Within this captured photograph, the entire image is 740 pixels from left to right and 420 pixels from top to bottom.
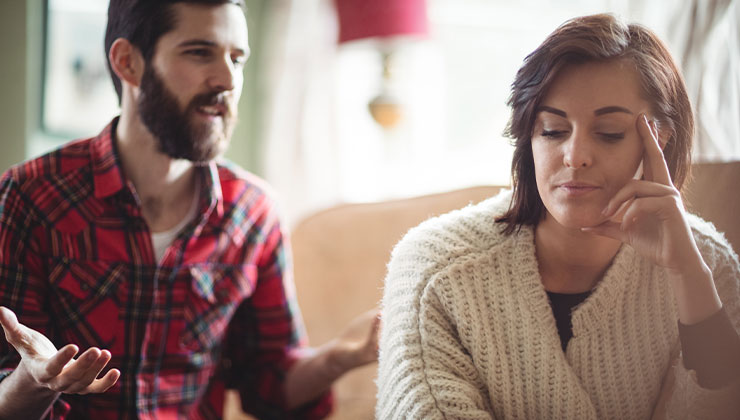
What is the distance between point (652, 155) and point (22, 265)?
778 mm

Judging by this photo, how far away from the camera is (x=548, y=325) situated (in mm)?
749

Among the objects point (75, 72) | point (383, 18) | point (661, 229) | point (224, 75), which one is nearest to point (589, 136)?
point (661, 229)

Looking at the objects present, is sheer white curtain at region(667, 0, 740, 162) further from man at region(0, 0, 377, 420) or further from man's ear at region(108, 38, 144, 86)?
man's ear at region(108, 38, 144, 86)

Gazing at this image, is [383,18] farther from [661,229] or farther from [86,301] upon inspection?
[661,229]

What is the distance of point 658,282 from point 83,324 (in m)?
0.73

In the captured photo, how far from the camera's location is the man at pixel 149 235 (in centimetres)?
90

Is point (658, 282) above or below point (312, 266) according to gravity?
above

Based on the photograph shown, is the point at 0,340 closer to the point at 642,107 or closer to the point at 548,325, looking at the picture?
the point at 548,325

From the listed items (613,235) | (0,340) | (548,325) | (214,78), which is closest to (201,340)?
(0,340)

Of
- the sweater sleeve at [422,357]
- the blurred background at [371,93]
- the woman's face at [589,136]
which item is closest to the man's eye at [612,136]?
the woman's face at [589,136]

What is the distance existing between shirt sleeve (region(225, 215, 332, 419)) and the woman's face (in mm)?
612

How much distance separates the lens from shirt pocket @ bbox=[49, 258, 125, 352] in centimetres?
92

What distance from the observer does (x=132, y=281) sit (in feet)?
3.14

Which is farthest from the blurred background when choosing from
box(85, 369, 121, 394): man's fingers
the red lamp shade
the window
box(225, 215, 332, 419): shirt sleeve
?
box(85, 369, 121, 394): man's fingers
